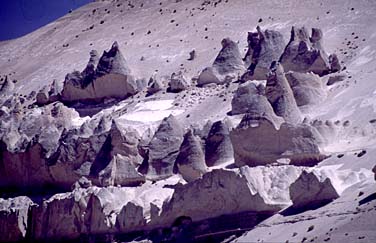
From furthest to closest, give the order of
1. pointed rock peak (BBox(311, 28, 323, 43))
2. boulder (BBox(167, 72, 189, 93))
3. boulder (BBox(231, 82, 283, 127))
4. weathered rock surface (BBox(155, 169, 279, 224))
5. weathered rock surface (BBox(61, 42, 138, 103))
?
weathered rock surface (BBox(61, 42, 138, 103))
boulder (BBox(167, 72, 189, 93))
pointed rock peak (BBox(311, 28, 323, 43))
boulder (BBox(231, 82, 283, 127))
weathered rock surface (BBox(155, 169, 279, 224))

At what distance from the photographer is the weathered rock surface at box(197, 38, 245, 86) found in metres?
40.3

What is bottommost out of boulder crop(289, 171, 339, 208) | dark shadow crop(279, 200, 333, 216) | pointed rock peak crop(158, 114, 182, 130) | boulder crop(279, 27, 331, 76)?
dark shadow crop(279, 200, 333, 216)

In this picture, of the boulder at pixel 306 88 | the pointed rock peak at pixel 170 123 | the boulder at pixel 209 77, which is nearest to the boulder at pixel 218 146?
the pointed rock peak at pixel 170 123

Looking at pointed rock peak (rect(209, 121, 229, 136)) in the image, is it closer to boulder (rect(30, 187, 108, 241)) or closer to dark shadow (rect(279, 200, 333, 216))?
boulder (rect(30, 187, 108, 241))

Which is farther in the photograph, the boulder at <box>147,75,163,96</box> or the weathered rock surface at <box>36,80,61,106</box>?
the weathered rock surface at <box>36,80,61,106</box>

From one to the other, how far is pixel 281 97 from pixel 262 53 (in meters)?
9.01

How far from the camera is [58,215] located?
30.2 metres

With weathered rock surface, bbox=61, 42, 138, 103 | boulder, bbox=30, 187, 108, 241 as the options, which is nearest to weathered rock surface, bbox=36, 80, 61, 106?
weathered rock surface, bbox=61, 42, 138, 103

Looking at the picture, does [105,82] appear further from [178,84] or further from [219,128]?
[219,128]

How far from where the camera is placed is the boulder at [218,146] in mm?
28953

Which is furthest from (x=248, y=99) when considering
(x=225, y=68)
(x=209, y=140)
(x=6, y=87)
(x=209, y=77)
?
(x=6, y=87)

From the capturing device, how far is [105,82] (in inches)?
1718

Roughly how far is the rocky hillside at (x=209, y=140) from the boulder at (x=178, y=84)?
0.27ft

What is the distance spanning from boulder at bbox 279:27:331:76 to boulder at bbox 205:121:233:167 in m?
7.84
